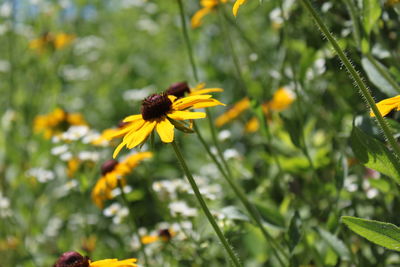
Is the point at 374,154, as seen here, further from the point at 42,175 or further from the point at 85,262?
the point at 42,175

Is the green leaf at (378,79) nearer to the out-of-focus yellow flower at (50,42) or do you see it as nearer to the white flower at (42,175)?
the white flower at (42,175)

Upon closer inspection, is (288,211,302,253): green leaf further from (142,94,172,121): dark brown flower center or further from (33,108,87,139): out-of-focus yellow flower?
(33,108,87,139): out-of-focus yellow flower

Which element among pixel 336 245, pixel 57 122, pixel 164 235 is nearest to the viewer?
pixel 336 245

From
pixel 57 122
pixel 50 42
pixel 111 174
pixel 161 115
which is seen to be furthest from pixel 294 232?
pixel 50 42

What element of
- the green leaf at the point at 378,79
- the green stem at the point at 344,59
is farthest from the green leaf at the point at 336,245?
the green stem at the point at 344,59

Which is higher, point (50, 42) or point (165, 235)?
point (50, 42)

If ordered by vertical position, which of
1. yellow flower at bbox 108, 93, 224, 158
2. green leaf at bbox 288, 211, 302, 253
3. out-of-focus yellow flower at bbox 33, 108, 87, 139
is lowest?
green leaf at bbox 288, 211, 302, 253

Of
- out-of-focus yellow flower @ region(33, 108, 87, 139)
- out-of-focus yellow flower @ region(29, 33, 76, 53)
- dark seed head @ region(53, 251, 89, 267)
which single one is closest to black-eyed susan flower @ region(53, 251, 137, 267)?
dark seed head @ region(53, 251, 89, 267)
